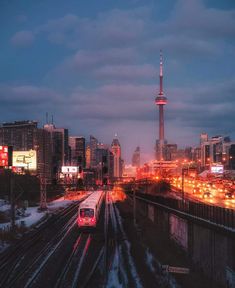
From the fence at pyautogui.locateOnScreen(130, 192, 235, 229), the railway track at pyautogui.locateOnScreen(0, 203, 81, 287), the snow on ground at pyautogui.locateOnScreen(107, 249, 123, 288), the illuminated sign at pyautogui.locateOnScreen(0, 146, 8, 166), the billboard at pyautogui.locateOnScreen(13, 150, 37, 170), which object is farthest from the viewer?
the billboard at pyautogui.locateOnScreen(13, 150, 37, 170)

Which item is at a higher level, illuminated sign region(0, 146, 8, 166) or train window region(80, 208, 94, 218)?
illuminated sign region(0, 146, 8, 166)

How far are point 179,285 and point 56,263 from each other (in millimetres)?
10535

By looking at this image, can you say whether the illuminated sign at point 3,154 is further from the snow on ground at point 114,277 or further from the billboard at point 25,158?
the billboard at point 25,158

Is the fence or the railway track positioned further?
the railway track

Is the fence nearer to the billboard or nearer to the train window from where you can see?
the train window

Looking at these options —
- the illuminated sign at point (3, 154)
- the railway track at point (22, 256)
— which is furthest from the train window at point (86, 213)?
the illuminated sign at point (3, 154)

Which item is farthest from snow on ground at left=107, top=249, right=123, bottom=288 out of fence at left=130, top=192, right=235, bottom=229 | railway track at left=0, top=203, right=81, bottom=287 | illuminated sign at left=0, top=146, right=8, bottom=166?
illuminated sign at left=0, top=146, right=8, bottom=166

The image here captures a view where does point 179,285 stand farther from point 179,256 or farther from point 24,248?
point 24,248

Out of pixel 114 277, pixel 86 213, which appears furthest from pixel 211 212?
pixel 86 213

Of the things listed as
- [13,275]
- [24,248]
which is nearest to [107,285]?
[13,275]

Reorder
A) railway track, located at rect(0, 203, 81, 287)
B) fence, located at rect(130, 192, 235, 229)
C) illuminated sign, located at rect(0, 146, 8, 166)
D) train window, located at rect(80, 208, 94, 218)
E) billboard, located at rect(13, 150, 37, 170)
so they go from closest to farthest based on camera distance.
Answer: fence, located at rect(130, 192, 235, 229) < railway track, located at rect(0, 203, 81, 287) < illuminated sign, located at rect(0, 146, 8, 166) < train window, located at rect(80, 208, 94, 218) < billboard, located at rect(13, 150, 37, 170)

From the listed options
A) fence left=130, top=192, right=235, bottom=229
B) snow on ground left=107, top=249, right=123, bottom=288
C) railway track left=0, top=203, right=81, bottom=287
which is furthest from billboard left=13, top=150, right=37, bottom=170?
snow on ground left=107, top=249, right=123, bottom=288

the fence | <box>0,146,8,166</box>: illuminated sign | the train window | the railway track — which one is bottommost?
the railway track

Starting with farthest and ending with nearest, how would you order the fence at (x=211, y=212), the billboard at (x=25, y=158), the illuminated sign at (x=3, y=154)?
the billboard at (x=25, y=158), the illuminated sign at (x=3, y=154), the fence at (x=211, y=212)
